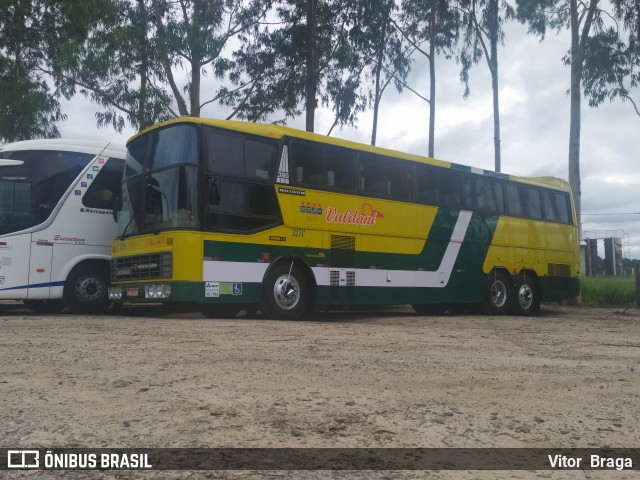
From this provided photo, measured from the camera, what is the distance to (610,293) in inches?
763

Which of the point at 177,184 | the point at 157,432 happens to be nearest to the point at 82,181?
the point at 177,184

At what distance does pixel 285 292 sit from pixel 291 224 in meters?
1.12

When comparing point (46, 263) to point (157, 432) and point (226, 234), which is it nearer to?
point (226, 234)

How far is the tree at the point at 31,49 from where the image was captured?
19.7 m

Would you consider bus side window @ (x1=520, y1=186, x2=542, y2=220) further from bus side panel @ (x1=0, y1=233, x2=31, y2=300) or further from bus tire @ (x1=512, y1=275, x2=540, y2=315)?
bus side panel @ (x1=0, y1=233, x2=31, y2=300)

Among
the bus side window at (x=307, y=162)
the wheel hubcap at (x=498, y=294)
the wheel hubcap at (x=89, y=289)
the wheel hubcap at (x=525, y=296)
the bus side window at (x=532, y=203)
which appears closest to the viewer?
the bus side window at (x=307, y=162)

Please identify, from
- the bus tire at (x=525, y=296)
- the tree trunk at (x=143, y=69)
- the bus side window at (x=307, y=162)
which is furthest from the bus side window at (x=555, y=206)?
the tree trunk at (x=143, y=69)

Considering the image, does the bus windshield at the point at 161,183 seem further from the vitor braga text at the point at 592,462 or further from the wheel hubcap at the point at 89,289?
the vitor braga text at the point at 592,462

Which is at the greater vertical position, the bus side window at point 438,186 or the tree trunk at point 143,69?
the tree trunk at point 143,69

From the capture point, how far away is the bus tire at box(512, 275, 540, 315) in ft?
49.3

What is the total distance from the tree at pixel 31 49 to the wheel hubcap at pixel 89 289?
35.1ft

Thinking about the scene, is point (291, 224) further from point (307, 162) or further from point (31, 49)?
point (31, 49)

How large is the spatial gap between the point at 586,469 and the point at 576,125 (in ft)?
65.4

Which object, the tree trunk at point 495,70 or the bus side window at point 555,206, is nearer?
A: the bus side window at point 555,206
